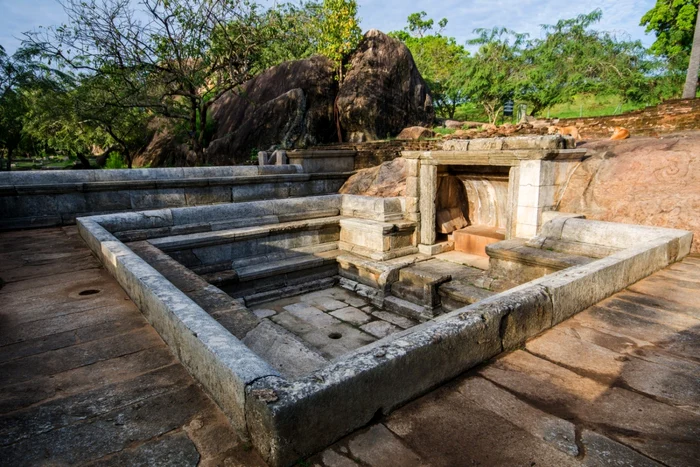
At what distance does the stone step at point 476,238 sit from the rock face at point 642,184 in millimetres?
1457

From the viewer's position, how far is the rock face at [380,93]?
1647 centimetres

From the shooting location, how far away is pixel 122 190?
25.4ft

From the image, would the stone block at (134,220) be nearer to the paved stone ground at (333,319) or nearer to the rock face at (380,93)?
the paved stone ground at (333,319)

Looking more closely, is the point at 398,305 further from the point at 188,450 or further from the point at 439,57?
the point at 439,57

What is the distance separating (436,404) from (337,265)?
18.6 ft

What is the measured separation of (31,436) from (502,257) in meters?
5.22

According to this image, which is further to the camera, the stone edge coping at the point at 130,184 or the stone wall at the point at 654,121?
the stone wall at the point at 654,121

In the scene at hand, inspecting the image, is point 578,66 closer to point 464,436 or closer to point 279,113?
point 279,113

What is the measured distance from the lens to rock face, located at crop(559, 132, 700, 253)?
5027 millimetres

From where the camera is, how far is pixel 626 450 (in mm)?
1764

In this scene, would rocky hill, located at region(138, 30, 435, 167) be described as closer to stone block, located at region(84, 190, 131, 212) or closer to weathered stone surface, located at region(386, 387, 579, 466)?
stone block, located at region(84, 190, 131, 212)

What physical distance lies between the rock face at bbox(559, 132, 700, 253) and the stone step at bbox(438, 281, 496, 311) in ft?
6.08

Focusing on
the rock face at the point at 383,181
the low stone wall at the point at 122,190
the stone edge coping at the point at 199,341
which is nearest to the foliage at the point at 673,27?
the rock face at the point at 383,181

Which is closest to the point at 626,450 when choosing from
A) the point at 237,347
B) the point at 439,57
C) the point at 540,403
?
the point at 540,403
